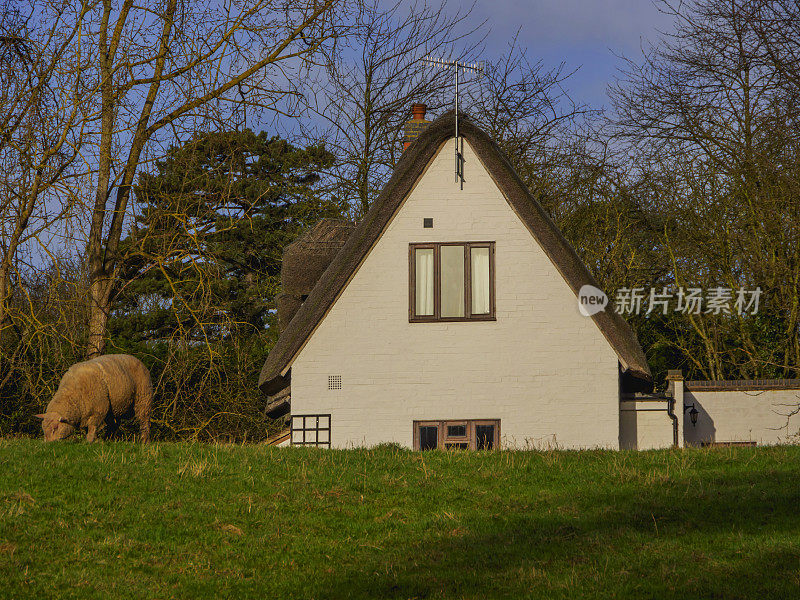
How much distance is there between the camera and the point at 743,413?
71.5 feet

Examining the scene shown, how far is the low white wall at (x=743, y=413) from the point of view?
2159cm

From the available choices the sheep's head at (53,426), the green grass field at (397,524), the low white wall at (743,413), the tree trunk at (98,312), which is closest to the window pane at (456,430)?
the green grass field at (397,524)

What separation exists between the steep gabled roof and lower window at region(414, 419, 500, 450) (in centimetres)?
271

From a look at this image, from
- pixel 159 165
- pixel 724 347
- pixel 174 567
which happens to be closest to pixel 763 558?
pixel 174 567

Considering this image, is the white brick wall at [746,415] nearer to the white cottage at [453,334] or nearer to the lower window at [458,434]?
the white cottage at [453,334]

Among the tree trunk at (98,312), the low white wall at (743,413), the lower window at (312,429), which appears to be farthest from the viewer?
the low white wall at (743,413)

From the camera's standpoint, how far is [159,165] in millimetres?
20875

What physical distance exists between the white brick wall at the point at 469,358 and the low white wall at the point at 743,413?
5.05 meters

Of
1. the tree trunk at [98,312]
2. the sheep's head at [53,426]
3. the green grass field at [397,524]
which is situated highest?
the tree trunk at [98,312]

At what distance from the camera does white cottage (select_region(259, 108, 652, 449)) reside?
17516mm

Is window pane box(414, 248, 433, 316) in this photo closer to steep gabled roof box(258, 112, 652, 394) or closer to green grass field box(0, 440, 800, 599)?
steep gabled roof box(258, 112, 652, 394)

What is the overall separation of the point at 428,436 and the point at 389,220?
13.6 ft

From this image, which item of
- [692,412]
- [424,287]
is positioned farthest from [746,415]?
[424,287]

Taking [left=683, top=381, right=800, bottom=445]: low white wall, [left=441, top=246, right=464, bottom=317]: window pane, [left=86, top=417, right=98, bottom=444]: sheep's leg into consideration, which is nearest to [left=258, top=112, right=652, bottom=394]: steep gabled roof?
[left=441, top=246, right=464, bottom=317]: window pane
